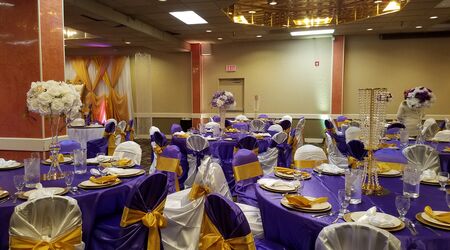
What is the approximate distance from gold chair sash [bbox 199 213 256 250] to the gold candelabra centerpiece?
1.08 meters

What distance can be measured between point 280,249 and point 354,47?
9733 millimetres

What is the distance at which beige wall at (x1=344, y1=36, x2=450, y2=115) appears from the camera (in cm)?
1013

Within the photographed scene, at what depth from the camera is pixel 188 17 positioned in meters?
7.81

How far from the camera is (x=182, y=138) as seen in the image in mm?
5668

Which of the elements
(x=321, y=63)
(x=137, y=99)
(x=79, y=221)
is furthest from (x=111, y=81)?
(x=79, y=221)

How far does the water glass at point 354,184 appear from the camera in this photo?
215cm

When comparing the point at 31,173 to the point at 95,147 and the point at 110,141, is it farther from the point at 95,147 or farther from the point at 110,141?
the point at 110,141

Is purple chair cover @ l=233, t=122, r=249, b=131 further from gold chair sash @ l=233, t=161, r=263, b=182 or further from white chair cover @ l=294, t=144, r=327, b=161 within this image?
gold chair sash @ l=233, t=161, r=263, b=182

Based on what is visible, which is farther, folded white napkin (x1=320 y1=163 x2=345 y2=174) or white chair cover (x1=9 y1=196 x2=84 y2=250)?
folded white napkin (x1=320 y1=163 x2=345 y2=174)

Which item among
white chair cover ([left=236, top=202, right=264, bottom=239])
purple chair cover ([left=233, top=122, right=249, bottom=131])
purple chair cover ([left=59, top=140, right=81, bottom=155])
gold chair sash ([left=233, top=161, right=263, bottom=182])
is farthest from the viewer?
purple chair cover ([left=233, top=122, right=249, bottom=131])

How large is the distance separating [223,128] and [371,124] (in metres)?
3.87

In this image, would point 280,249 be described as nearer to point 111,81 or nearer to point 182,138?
point 182,138

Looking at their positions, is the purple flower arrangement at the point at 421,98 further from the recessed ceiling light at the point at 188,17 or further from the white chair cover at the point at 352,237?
the recessed ceiling light at the point at 188,17

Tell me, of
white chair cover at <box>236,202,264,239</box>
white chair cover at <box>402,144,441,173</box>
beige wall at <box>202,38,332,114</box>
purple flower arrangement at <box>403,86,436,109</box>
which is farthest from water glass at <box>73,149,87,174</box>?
beige wall at <box>202,38,332,114</box>
